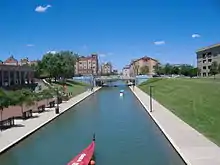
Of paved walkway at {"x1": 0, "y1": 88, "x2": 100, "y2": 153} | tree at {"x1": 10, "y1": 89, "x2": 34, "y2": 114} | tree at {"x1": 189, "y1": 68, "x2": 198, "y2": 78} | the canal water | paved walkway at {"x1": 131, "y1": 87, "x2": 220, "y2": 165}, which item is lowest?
the canal water

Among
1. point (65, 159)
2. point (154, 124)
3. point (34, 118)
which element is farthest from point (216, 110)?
point (65, 159)

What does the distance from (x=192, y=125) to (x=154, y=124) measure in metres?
5.15

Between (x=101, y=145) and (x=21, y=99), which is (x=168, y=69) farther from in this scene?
(x=101, y=145)

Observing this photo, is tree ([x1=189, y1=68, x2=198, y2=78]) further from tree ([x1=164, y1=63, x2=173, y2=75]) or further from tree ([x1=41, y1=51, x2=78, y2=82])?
tree ([x1=41, y1=51, x2=78, y2=82])

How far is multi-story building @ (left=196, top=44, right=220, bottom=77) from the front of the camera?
397 ft

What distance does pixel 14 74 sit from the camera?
83438mm

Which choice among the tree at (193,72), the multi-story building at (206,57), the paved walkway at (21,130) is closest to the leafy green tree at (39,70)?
the multi-story building at (206,57)

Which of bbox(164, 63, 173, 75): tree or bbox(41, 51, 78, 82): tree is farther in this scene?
bbox(164, 63, 173, 75): tree

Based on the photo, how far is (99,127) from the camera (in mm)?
34875

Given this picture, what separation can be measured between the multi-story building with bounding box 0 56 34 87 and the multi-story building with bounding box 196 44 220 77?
59264 mm

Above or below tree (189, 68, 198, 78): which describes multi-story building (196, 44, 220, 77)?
above

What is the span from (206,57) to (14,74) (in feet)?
238

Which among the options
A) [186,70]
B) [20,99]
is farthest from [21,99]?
[186,70]

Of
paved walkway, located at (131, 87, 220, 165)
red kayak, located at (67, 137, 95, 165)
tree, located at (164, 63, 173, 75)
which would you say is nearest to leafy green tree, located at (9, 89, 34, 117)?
paved walkway, located at (131, 87, 220, 165)
